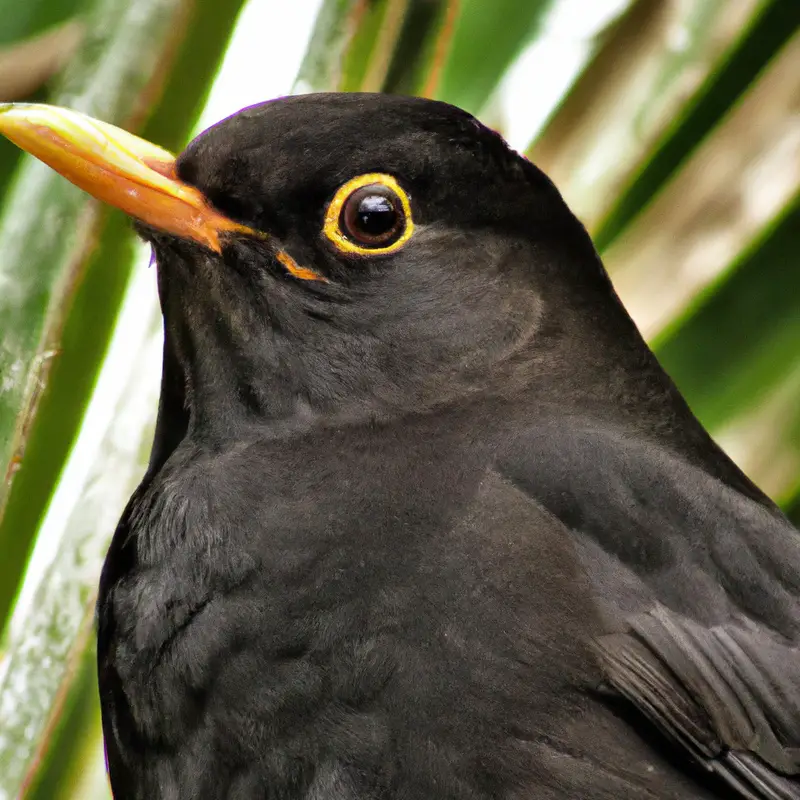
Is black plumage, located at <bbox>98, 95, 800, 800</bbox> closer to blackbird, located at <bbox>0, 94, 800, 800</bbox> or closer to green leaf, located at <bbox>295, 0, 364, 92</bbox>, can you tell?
blackbird, located at <bbox>0, 94, 800, 800</bbox>

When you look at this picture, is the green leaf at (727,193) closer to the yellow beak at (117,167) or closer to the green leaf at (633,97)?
the green leaf at (633,97)

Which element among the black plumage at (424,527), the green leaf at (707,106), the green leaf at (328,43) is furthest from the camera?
the green leaf at (707,106)

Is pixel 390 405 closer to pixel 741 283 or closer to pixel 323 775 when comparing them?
pixel 323 775

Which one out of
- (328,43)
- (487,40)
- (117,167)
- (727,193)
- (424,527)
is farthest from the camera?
(727,193)

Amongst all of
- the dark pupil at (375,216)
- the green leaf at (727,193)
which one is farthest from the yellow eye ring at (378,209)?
the green leaf at (727,193)

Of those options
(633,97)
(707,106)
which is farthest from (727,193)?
(633,97)

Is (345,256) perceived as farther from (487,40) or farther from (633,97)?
(633,97)
